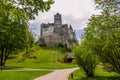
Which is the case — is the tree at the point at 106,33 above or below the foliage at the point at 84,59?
above

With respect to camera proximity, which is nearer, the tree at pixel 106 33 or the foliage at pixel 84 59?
the tree at pixel 106 33

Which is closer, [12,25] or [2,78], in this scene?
[2,78]

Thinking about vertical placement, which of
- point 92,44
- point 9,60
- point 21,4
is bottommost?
point 9,60

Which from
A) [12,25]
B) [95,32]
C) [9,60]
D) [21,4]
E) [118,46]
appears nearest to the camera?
[21,4]

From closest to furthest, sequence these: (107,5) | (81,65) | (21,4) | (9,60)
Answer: (21,4) < (107,5) < (81,65) < (9,60)

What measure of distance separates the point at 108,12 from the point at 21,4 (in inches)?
486

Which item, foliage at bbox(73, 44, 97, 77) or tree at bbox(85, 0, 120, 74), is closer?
tree at bbox(85, 0, 120, 74)

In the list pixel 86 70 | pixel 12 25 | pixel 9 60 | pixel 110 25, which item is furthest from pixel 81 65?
pixel 9 60

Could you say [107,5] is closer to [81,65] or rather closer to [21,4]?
[21,4]

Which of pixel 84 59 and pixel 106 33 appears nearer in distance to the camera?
pixel 106 33

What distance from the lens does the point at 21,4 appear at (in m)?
14.7

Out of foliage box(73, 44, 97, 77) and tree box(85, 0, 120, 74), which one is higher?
tree box(85, 0, 120, 74)

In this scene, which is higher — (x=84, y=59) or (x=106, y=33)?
(x=106, y=33)

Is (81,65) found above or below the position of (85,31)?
below
